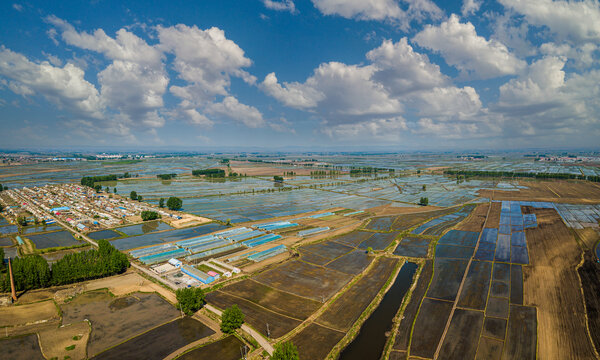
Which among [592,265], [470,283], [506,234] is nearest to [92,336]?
[470,283]

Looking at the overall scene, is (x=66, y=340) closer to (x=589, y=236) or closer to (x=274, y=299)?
(x=274, y=299)

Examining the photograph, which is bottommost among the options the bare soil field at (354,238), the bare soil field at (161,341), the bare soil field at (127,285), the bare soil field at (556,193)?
the bare soil field at (161,341)

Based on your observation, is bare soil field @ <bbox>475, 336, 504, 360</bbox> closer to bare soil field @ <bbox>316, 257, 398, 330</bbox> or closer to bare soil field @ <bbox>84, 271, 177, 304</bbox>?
bare soil field @ <bbox>316, 257, 398, 330</bbox>

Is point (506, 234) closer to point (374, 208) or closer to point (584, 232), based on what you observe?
point (584, 232)

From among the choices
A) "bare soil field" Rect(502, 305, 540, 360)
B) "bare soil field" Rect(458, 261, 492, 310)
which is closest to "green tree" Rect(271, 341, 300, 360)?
"bare soil field" Rect(502, 305, 540, 360)

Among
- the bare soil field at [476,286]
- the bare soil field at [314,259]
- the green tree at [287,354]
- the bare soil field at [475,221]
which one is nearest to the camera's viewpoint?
the green tree at [287,354]

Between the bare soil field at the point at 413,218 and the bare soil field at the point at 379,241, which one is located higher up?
the bare soil field at the point at 413,218

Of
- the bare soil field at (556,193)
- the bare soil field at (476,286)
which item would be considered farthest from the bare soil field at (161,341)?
the bare soil field at (556,193)

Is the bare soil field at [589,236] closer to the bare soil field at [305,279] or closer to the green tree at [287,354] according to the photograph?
the bare soil field at [305,279]
